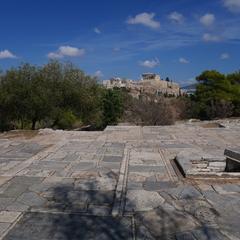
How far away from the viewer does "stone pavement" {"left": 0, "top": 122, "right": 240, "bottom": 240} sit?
3504 mm

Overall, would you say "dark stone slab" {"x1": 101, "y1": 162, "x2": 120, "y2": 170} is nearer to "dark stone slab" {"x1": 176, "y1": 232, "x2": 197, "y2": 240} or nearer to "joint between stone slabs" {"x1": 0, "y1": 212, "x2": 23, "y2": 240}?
"joint between stone slabs" {"x1": 0, "y1": 212, "x2": 23, "y2": 240}

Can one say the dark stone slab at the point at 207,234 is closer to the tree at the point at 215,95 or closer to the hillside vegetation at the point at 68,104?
the hillside vegetation at the point at 68,104

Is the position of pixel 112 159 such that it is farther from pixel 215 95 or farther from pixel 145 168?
pixel 215 95

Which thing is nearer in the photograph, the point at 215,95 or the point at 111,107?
the point at 111,107

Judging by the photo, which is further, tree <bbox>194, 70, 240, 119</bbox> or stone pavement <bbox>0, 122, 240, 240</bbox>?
tree <bbox>194, 70, 240, 119</bbox>

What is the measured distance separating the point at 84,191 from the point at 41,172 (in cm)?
136

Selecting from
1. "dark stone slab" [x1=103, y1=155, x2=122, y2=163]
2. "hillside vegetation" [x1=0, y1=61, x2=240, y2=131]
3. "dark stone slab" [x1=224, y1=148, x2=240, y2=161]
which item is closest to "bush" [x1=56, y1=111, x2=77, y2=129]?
"hillside vegetation" [x1=0, y1=61, x2=240, y2=131]

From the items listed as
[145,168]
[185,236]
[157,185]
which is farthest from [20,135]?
[185,236]

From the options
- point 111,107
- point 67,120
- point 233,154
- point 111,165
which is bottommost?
point 111,165

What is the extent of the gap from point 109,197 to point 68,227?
1034mm

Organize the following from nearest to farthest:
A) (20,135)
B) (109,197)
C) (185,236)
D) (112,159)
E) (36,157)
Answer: (185,236) → (109,197) → (112,159) → (36,157) → (20,135)

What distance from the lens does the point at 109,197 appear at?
4520 mm

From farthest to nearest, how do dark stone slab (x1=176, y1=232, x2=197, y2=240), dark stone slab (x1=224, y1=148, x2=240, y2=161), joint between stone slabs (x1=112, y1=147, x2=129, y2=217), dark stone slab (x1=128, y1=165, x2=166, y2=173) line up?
dark stone slab (x1=128, y1=165, x2=166, y2=173)
dark stone slab (x1=224, y1=148, x2=240, y2=161)
joint between stone slabs (x1=112, y1=147, x2=129, y2=217)
dark stone slab (x1=176, y1=232, x2=197, y2=240)

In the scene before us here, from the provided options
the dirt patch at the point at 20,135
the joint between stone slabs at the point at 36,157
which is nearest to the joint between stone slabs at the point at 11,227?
the joint between stone slabs at the point at 36,157
